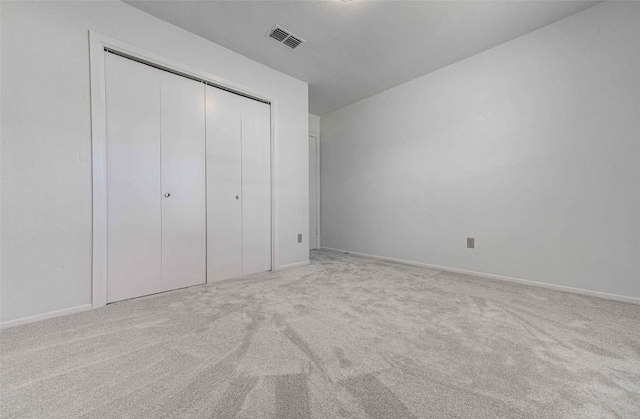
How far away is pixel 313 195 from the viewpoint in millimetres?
4727

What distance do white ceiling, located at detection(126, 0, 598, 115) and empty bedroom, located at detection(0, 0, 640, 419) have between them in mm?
24

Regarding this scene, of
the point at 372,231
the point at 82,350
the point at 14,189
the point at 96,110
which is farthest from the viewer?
the point at 372,231

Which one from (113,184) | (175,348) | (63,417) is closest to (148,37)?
(113,184)

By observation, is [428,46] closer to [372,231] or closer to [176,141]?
[372,231]

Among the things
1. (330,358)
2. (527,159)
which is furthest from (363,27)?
(330,358)

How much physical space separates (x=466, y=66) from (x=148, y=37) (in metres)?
3.39

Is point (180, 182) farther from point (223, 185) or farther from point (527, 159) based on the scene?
point (527, 159)

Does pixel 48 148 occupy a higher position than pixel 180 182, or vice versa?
pixel 48 148

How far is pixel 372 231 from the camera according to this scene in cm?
393

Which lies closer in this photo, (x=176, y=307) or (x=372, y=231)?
(x=176, y=307)

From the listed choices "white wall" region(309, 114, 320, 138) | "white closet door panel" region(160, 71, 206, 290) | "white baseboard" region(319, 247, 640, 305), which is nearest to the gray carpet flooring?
"white baseboard" region(319, 247, 640, 305)

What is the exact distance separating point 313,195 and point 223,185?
224 centimetres

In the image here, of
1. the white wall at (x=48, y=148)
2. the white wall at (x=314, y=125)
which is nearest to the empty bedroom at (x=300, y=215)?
the white wall at (x=48, y=148)

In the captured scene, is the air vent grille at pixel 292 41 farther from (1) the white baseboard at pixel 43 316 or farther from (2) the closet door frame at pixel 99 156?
(1) the white baseboard at pixel 43 316
